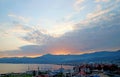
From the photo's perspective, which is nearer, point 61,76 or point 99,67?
point 61,76

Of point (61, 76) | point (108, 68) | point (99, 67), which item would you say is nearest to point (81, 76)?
point (61, 76)

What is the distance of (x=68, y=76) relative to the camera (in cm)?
5334

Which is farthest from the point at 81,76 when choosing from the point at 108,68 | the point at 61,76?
the point at 108,68

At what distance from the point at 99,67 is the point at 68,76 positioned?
36.4 metres

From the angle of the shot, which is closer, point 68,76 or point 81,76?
point 81,76

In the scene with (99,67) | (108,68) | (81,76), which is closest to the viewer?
(81,76)

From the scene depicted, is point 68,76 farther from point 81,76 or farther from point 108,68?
point 108,68

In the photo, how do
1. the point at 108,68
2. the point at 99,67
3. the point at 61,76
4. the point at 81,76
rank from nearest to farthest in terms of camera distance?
the point at 81,76
the point at 61,76
the point at 108,68
the point at 99,67

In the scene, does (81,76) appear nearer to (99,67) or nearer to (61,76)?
(61,76)

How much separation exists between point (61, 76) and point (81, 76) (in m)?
7.33

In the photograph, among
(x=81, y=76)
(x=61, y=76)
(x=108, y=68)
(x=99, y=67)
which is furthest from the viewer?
(x=99, y=67)

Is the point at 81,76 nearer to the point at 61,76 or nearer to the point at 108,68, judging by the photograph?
the point at 61,76

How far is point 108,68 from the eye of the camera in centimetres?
8094

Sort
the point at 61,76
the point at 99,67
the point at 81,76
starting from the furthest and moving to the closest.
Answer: the point at 99,67 → the point at 61,76 → the point at 81,76
